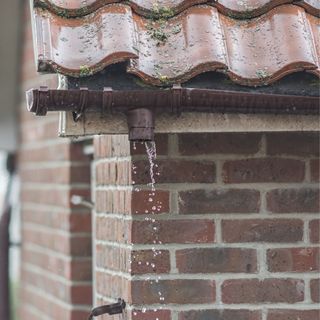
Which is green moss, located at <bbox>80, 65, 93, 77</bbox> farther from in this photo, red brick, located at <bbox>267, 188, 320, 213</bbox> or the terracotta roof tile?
red brick, located at <bbox>267, 188, 320, 213</bbox>

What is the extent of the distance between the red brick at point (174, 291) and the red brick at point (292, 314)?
20cm

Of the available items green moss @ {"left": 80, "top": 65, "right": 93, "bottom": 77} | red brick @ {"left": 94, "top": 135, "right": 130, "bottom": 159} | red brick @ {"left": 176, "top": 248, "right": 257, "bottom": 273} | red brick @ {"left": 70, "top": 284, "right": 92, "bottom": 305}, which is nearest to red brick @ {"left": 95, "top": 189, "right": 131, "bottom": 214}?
red brick @ {"left": 94, "top": 135, "right": 130, "bottom": 159}

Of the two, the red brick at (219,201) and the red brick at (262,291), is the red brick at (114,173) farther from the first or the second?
the red brick at (262,291)

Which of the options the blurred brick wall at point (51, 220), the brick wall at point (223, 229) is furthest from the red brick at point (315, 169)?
the blurred brick wall at point (51, 220)

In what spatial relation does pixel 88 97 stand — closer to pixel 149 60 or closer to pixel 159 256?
pixel 149 60

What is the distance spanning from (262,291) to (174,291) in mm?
275

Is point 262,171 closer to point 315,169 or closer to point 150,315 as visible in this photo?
point 315,169

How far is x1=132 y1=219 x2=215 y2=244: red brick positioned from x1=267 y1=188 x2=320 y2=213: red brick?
0.21 meters

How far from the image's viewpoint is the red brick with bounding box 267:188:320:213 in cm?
307

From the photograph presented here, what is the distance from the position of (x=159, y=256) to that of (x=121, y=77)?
24.9 inches

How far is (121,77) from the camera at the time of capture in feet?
8.66

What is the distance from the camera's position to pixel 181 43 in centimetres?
270

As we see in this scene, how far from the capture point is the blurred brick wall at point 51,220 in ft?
14.1

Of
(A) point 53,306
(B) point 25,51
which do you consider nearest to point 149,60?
(A) point 53,306
